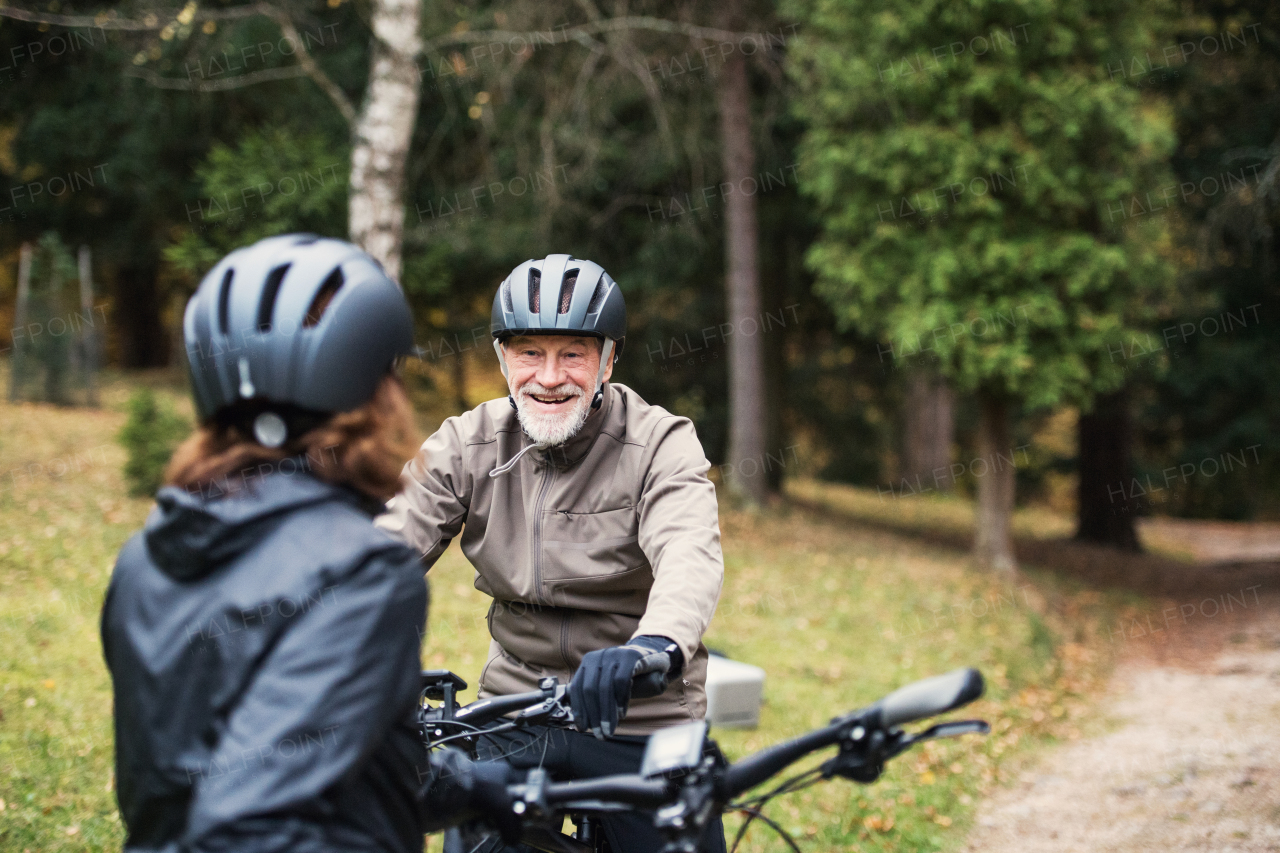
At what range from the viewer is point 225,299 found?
1.86 m

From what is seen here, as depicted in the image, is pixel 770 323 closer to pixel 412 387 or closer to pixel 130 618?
pixel 412 387

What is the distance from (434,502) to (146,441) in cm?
927

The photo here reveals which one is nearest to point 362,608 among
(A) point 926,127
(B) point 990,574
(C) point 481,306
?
(A) point 926,127

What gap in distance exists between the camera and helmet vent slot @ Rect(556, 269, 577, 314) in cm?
317

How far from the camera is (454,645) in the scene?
873 cm

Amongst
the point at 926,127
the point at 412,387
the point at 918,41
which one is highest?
the point at 918,41

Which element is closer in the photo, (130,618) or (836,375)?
(130,618)

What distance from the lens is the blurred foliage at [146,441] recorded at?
11.2 m

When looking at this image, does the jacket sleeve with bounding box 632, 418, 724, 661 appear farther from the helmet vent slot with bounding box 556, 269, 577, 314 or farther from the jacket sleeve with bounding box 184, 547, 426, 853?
the jacket sleeve with bounding box 184, 547, 426, 853

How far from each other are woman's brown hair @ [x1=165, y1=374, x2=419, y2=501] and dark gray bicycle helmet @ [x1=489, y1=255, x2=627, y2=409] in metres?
1.35

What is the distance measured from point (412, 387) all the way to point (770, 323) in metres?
7.58

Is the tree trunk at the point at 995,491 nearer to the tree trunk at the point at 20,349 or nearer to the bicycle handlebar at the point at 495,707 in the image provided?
the bicycle handlebar at the point at 495,707

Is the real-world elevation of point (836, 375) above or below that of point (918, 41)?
below

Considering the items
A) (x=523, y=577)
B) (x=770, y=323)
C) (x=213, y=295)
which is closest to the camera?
(x=213, y=295)
